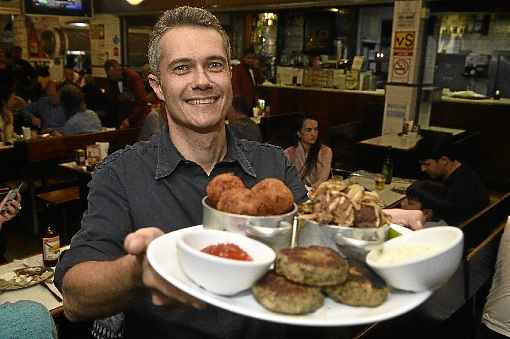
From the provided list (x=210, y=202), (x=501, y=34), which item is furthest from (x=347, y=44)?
(x=210, y=202)

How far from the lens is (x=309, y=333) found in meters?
2.09

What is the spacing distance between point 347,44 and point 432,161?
8680mm

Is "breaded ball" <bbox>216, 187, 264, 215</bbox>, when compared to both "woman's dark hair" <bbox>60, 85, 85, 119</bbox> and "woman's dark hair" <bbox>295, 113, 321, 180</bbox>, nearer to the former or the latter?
"woman's dark hair" <bbox>295, 113, 321, 180</bbox>

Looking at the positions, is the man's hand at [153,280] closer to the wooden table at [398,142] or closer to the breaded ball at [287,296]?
the breaded ball at [287,296]

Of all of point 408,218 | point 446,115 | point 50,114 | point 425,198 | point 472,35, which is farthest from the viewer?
point 472,35

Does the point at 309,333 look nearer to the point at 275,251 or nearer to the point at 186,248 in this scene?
the point at 275,251

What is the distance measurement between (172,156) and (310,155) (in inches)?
→ 155

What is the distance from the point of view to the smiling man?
1387 millimetres

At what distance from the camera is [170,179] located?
1.60m

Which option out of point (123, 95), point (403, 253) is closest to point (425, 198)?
point (403, 253)

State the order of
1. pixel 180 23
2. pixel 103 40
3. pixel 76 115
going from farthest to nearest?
pixel 103 40 < pixel 76 115 < pixel 180 23

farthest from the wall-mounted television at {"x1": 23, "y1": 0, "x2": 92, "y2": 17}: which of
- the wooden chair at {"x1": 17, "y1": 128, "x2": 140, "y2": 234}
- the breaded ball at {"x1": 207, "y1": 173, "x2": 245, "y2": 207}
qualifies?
the breaded ball at {"x1": 207, "y1": 173, "x2": 245, "y2": 207}

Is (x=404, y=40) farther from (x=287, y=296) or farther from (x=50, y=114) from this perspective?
(x=287, y=296)

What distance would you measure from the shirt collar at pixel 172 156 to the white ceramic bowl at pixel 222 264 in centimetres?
59
